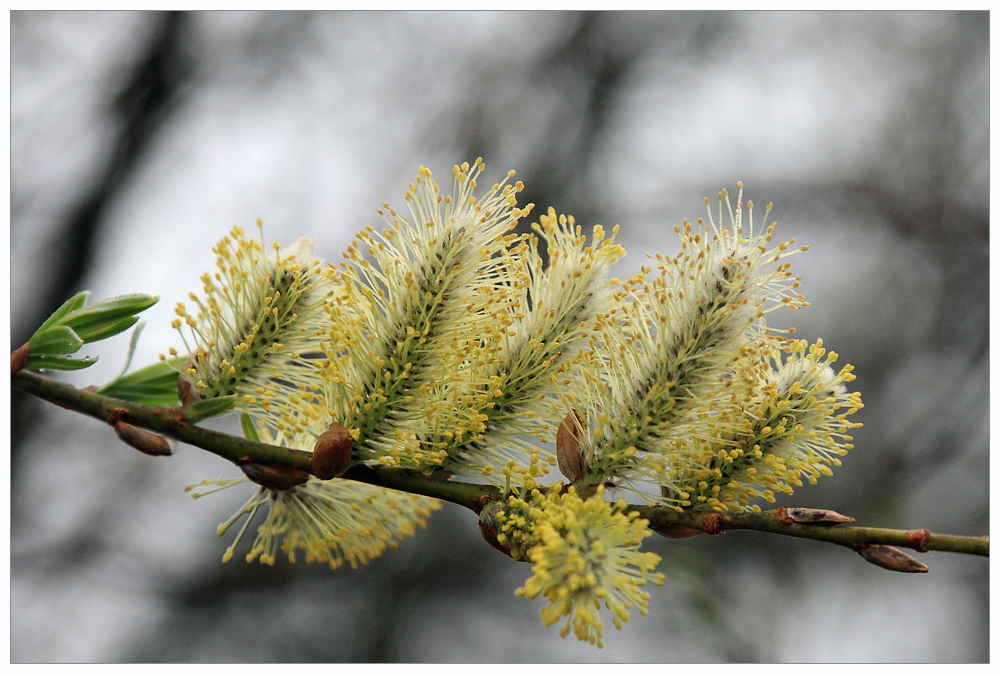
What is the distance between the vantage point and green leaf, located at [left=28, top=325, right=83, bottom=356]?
769mm

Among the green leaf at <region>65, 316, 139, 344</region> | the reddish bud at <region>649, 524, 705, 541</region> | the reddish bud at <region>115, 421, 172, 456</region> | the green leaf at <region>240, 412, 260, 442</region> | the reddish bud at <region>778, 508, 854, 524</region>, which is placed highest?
the reddish bud at <region>778, 508, 854, 524</region>

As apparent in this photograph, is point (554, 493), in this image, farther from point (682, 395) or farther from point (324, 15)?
point (324, 15)

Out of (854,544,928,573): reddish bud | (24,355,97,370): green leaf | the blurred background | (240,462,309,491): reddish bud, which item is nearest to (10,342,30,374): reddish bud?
(24,355,97,370): green leaf

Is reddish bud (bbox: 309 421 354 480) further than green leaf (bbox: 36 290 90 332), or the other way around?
green leaf (bbox: 36 290 90 332)

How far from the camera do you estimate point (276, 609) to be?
1917mm

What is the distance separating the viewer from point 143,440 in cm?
73

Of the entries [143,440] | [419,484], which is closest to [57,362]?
[143,440]

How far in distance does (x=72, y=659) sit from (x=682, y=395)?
4.50 feet

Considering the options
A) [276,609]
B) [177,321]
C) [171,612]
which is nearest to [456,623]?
[276,609]

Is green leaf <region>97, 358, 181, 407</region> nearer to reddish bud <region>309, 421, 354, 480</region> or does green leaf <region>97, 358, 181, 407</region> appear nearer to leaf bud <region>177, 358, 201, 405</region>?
leaf bud <region>177, 358, 201, 405</region>

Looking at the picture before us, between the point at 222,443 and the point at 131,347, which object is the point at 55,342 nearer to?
the point at 131,347

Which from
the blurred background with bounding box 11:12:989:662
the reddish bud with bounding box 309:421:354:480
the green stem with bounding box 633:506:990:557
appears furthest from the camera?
the blurred background with bounding box 11:12:989:662

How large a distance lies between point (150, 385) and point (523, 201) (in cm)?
145

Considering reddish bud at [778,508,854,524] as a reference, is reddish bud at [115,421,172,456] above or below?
below
